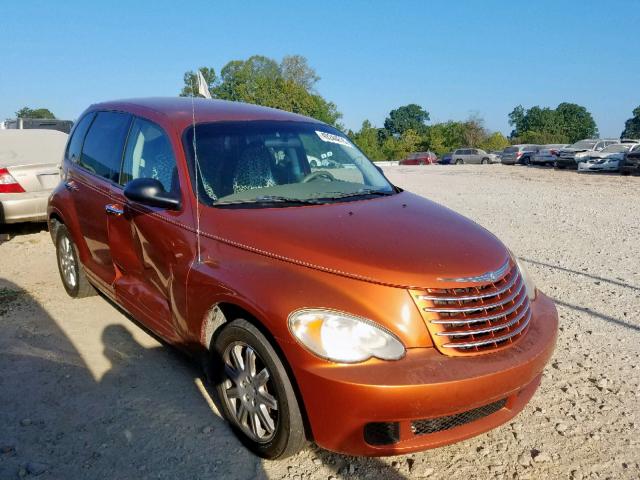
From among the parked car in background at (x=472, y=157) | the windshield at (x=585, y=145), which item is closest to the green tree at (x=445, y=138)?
the parked car in background at (x=472, y=157)

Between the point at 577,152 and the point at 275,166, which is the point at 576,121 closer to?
the point at 577,152

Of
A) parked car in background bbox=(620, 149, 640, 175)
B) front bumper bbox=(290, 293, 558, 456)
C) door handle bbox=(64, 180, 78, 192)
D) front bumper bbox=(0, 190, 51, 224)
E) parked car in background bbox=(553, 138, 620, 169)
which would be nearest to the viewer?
front bumper bbox=(290, 293, 558, 456)

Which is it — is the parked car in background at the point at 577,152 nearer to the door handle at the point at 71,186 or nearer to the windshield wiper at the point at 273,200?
the door handle at the point at 71,186

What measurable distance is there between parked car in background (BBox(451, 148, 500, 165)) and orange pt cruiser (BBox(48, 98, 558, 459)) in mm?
44657

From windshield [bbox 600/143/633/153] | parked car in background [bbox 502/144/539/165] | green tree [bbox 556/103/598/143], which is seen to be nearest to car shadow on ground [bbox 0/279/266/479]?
windshield [bbox 600/143/633/153]

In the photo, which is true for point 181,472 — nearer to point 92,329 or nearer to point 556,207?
point 92,329

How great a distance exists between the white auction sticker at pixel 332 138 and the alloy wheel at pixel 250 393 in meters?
1.94

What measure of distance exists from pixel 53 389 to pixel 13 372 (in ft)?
1.47

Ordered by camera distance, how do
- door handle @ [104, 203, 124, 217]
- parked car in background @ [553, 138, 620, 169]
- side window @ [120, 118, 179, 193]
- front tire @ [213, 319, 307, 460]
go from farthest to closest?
parked car in background @ [553, 138, 620, 169], door handle @ [104, 203, 124, 217], side window @ [120, 118, 179, 193], front tire @ [213, 319, 307, 460]

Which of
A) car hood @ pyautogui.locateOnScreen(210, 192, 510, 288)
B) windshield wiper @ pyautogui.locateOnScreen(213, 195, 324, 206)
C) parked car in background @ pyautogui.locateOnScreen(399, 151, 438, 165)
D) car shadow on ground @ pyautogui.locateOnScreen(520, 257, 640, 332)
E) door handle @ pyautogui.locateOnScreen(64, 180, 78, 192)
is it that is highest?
windshield wiper @ pyautogui.locateOnScreen(213, 195, 324, 206)

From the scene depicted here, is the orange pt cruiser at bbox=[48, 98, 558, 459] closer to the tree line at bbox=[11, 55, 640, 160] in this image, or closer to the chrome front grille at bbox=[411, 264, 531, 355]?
the chrome front grille at bbox=[411, 264, 531, 355]

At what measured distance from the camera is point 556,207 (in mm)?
11922

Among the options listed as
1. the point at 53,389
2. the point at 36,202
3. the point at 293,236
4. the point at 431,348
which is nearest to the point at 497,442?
the point at 431,348

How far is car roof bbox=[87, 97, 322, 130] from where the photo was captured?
3.56 meters
